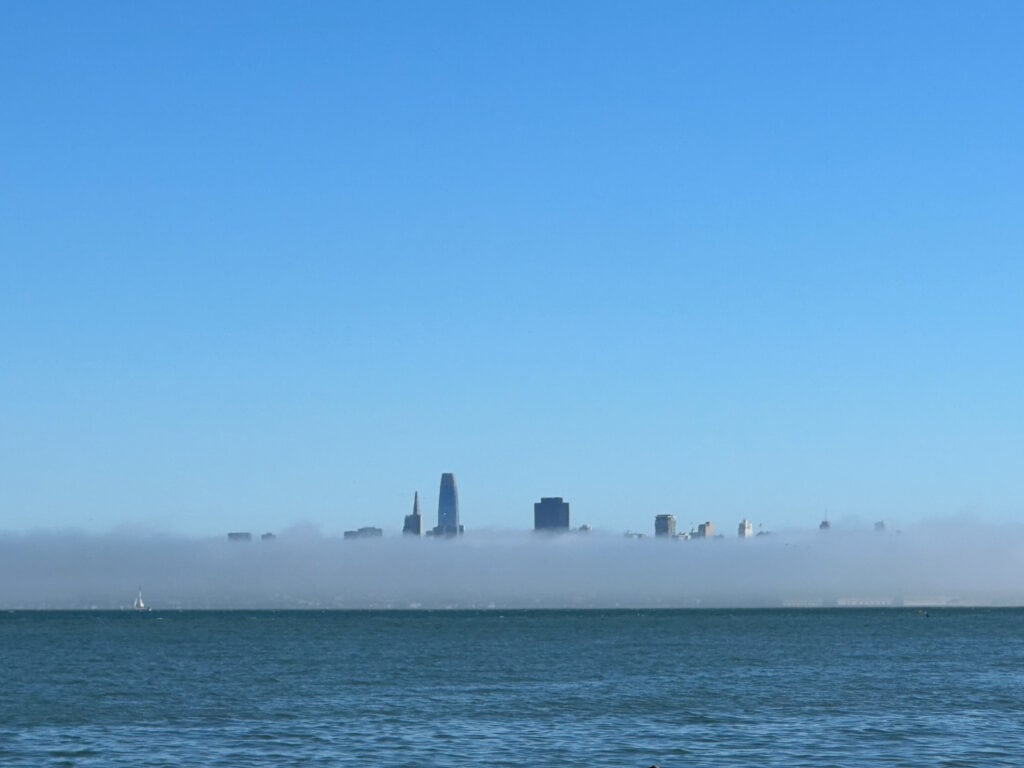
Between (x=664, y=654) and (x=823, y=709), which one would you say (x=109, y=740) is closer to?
(x=823, y=709)

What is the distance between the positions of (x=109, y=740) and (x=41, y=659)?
100287 mm

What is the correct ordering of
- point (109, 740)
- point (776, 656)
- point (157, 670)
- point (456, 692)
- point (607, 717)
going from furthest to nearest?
point (776, 656) < point (157, 670) < point (456, 692) < point (607, 717) < point (109, 740)

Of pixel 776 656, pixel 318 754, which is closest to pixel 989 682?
pixel 776 656

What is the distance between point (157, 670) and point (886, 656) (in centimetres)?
9116

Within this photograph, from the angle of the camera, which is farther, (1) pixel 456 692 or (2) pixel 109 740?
(1) pixel 456 692

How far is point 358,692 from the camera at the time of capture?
369ft

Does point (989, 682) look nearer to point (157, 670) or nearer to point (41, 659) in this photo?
point (157, 670)

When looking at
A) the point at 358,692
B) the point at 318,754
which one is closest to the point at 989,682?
the point at 358,692

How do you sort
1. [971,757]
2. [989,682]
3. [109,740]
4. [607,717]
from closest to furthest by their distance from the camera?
[971,757] → [109,740] → [607,717] → [989,682]

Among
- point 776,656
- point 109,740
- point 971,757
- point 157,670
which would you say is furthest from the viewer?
point 776,656

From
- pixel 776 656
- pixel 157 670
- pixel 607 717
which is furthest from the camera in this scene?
pixel 776 656

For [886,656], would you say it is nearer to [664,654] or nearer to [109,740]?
[664,654]

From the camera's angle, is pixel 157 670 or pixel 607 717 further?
pixel 157 670

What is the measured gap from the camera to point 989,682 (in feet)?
410
